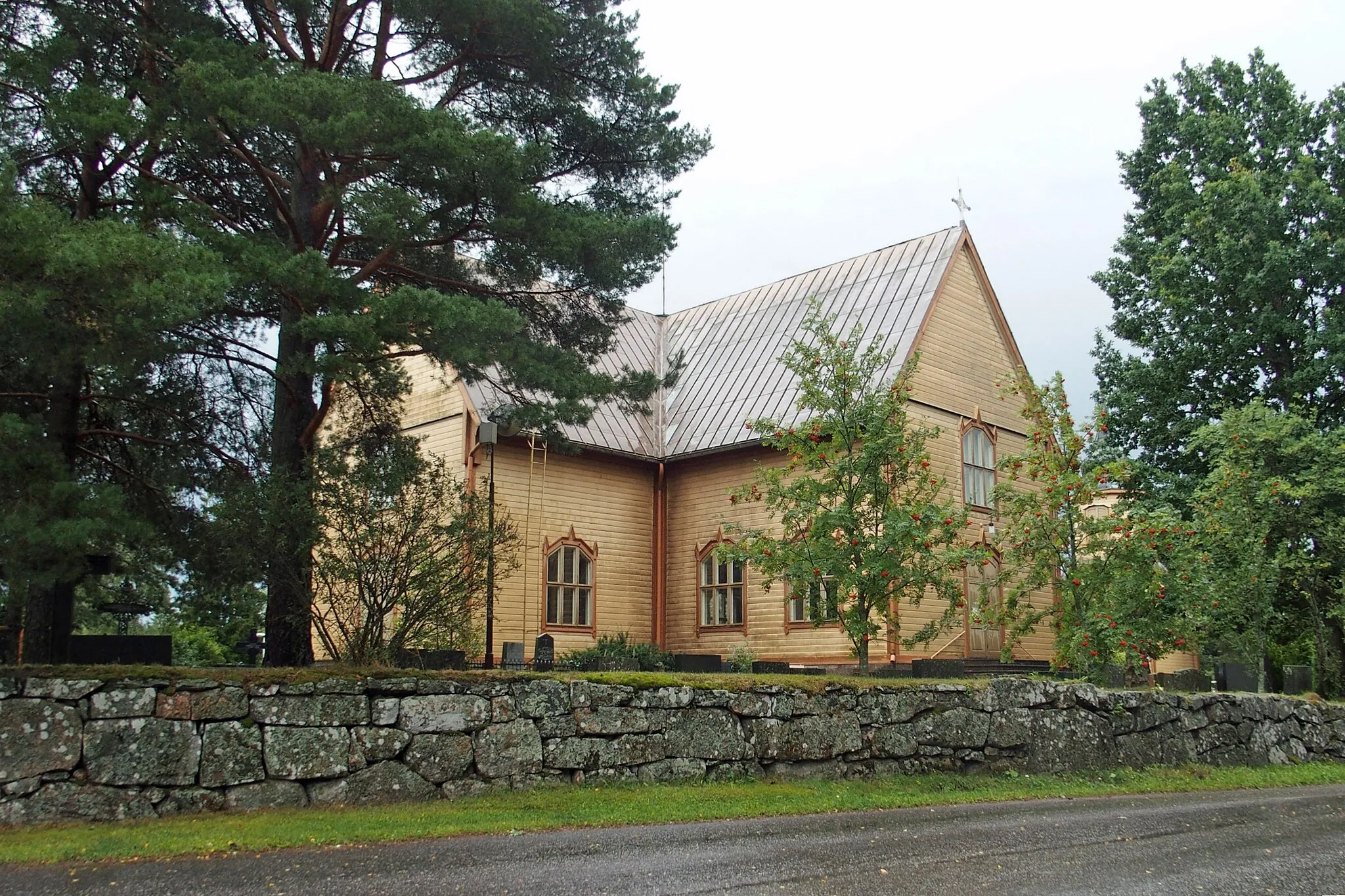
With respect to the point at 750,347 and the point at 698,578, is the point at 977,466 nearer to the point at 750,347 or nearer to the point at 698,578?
the point at 750,347

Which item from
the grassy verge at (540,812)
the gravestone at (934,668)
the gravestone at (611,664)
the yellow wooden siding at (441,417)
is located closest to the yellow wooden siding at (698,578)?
the gravestone at (611,664)

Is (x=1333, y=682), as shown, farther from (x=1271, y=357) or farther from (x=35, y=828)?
(x=35, y=828)

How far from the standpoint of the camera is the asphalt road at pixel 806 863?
7.00 metres

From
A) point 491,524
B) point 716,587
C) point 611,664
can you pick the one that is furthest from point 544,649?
point 491,524

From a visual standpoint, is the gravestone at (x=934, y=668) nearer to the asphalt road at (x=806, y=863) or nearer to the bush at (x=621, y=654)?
the bush at (x=621, y=654)

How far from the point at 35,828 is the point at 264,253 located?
614 cm

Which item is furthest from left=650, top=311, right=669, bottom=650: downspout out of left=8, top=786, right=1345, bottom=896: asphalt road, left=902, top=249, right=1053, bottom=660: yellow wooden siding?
left=8, top=786, right=1345, bottom=896: asphalt road

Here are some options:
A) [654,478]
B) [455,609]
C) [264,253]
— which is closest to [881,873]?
[455,609]

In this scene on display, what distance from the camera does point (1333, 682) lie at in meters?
22.0

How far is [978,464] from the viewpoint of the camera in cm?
2486

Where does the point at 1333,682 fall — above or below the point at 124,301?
below

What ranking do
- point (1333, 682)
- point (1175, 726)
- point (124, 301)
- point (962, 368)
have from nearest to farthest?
point (124, 301) < point (1175, 726) < point (1333, 682) < point (962, 368)

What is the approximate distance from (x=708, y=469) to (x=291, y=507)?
14611mm

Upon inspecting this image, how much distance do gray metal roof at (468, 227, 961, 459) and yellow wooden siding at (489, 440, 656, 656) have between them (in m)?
0.79
